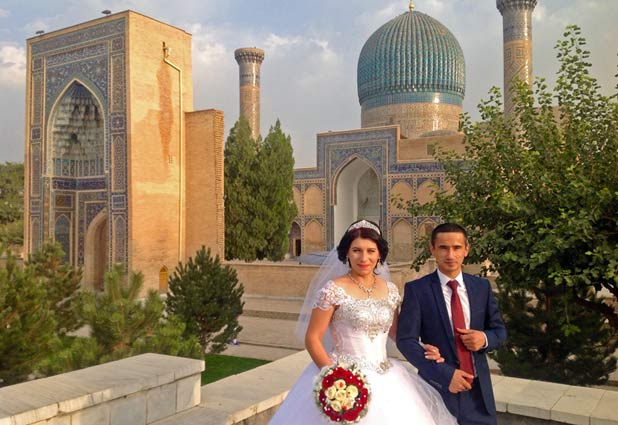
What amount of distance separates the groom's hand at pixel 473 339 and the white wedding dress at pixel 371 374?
281 mm

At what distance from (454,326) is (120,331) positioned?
11.9 ft

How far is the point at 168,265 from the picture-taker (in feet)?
45.1

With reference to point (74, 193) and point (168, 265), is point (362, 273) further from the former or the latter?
point (74, 193)

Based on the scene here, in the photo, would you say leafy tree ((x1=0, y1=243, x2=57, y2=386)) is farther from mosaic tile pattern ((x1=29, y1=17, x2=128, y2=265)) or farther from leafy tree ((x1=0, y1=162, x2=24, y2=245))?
leafy tree ((x1=0, y1=162, x2=24, y2=245))

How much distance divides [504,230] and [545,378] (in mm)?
2429

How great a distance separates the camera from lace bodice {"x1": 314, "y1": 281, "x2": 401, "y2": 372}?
2.19m

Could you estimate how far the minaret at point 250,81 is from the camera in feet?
91.2

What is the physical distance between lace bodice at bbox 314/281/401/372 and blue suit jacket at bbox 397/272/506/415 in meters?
0.08

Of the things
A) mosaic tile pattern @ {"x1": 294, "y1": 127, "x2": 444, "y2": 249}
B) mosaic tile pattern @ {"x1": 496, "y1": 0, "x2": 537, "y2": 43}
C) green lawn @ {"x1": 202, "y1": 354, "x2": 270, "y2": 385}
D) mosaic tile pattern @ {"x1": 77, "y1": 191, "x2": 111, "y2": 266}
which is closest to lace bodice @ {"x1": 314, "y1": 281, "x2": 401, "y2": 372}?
green lawn @ {"x1": 202, "y1": 354, "x2": 270, "y2": 385}

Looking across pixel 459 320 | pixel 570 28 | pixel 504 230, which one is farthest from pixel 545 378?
pixel 459 320

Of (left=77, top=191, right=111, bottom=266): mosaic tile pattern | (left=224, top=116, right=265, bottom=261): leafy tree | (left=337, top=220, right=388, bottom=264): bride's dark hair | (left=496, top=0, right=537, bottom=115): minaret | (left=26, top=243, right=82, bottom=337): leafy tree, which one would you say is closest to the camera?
(left=337, top=220, right=388, bottom=264): bride's dark hair

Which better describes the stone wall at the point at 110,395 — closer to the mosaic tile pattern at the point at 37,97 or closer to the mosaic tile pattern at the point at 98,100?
the mosaic tile pattern at the point at 98,100

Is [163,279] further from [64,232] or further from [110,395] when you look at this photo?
[110,395]

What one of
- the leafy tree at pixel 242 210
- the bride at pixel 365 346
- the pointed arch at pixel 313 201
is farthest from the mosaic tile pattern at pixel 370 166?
the bride at pixel 365 346
